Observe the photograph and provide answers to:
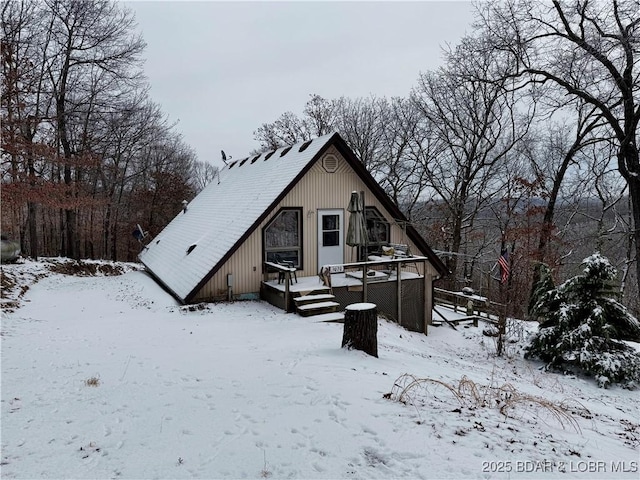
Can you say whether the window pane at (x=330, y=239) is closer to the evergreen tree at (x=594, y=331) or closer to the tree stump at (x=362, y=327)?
the tree stump at (x=362, y=327)

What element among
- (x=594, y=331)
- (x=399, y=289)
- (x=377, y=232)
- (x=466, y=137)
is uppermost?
(x=466, y=137)

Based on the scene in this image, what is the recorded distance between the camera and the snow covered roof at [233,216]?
1026cm

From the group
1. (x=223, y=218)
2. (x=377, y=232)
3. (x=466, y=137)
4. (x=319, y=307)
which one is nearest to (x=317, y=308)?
(x=319, y=307)

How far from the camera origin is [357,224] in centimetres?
1012

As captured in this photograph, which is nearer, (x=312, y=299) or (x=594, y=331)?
(x=594, y=331)

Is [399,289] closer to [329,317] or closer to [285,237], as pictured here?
[329,317]

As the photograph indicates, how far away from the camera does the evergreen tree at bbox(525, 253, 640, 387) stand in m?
7.64

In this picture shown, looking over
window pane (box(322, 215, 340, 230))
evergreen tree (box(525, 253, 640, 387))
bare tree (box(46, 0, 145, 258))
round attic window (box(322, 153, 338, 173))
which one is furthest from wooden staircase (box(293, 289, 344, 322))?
bare tree (box(46, 0, 145, 258))

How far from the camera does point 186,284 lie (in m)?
10.3

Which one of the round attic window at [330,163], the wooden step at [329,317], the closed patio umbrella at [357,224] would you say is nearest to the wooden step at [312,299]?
the wooden step at [329,317]

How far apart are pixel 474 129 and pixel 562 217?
7225 mm

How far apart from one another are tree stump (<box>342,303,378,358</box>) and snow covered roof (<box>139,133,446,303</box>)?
16.2 ft

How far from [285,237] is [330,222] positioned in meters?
1.63

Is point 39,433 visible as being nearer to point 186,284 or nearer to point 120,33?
point 186,284
